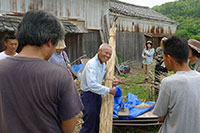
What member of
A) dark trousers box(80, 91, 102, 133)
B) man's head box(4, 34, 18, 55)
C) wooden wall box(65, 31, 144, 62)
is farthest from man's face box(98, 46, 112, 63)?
wooden wall box(65, 31, 144, 62)

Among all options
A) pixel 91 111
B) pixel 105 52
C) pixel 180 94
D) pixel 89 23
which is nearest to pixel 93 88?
pixel 91 111

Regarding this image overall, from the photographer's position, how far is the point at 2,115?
1185 millimetres

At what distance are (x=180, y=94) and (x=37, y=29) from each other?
131cm

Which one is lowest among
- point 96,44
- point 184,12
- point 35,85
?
point 35,85

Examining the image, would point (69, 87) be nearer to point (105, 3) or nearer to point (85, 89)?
point (85, 89)

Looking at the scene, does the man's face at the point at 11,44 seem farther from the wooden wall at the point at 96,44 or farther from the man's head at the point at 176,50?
the wooden wall at the point at 96,44

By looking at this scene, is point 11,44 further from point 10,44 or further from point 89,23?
point 89,23

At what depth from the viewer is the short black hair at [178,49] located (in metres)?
1.59

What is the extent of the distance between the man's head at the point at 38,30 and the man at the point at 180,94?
108cm

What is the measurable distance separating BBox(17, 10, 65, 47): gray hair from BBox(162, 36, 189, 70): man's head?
1.07 meters

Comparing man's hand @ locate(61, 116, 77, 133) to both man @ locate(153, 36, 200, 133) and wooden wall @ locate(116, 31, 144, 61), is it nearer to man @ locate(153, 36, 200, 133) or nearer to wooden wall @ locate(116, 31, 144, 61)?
man @ locate(153, 36, 200, 133)

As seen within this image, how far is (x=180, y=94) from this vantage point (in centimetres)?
153

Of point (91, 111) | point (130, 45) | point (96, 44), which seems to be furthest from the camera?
point (130, 45)

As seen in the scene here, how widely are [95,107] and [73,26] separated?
5.65 m
